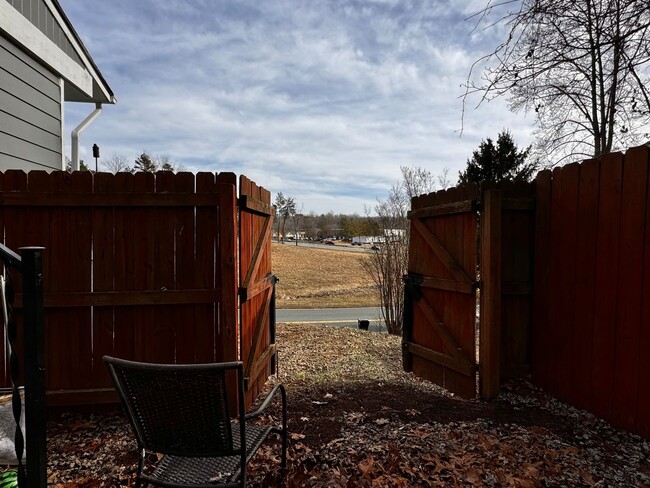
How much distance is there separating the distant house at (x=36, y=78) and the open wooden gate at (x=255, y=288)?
2.64 meters

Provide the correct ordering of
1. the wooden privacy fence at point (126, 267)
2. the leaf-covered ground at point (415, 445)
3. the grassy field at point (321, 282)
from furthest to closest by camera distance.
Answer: the grassy field at point (321, 282), the wooden privacy fence at point (126, 267), the leaf-covered ground at point (415, 445)

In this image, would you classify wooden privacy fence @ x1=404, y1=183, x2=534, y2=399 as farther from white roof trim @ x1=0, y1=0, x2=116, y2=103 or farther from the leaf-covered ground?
white roof trim @ x1=0, y1=0, x2=116, y2=103

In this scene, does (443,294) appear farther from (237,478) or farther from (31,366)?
(31,366)

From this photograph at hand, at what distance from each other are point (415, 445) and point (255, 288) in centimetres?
185

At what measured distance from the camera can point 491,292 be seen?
3.36 m

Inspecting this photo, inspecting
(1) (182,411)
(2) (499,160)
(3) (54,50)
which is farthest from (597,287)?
(2) (499,160)

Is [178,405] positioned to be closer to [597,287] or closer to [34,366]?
[34,366]

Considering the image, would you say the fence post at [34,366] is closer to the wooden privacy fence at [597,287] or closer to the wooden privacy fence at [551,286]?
the wooden privacy fence at [551,286]

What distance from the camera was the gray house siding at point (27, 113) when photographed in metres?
4.14

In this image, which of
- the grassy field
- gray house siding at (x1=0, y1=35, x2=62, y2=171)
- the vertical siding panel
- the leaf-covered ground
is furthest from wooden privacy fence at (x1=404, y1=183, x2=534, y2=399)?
the grassy field

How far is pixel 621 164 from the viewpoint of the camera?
2.78 meters

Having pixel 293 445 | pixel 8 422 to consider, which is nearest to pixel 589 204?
pixel 293 445

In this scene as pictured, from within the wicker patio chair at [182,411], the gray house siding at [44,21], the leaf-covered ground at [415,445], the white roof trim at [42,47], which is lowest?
the leaf-covered ground at [415,445]

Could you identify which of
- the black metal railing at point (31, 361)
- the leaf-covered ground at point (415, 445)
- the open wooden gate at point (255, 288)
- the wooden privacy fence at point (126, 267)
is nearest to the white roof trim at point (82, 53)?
the wooden privacy fence at point (126, 267)
